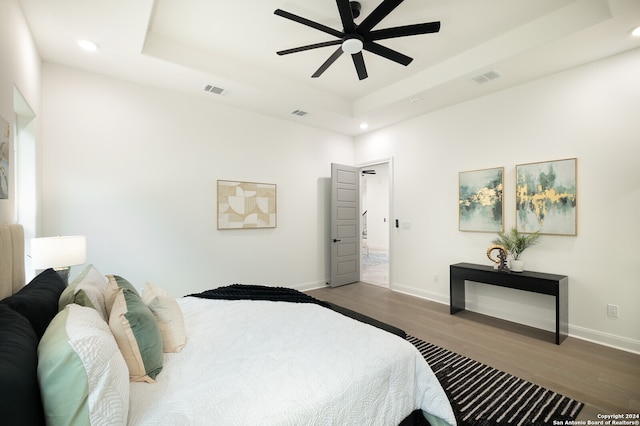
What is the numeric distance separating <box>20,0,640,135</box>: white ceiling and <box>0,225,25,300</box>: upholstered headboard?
1.80 metres

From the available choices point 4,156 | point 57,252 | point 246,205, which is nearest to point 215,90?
point 246,205

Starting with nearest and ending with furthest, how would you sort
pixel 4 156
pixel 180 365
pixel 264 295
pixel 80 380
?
1. pixel 80 380
2. pixel 180 365
3. pixel 4 156
4. pixel 264 295

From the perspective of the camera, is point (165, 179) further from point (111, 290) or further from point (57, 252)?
point (111, 290)

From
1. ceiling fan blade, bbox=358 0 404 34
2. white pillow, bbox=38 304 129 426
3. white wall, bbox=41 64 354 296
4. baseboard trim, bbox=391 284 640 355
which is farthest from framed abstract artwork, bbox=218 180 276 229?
baseboard trim, bbox=391 284 640 355

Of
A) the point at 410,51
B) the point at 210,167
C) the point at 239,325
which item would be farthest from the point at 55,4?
the point at 410,51

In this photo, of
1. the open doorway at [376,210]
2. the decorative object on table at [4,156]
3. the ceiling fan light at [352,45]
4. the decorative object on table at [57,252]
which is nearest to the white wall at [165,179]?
the decorative object on table at [57,252]

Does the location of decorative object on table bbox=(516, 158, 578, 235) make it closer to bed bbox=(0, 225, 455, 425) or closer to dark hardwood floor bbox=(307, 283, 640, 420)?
dark hardwood floor bbox=(307, 283, 640, 420)

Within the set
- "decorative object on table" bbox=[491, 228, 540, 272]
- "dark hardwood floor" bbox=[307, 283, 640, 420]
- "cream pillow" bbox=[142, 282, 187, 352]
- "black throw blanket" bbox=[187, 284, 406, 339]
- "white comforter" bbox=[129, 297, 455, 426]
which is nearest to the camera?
"white comforter" bbox=[129, 297, 455, 426]

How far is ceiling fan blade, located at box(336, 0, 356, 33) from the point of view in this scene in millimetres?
2146

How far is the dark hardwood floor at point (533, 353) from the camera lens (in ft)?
7.31

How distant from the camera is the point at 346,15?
226cm

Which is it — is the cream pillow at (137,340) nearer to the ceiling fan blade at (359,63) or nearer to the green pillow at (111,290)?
the green pillow at (111,290)

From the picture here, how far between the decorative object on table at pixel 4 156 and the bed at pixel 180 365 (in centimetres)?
30

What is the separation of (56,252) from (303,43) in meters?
3.05
